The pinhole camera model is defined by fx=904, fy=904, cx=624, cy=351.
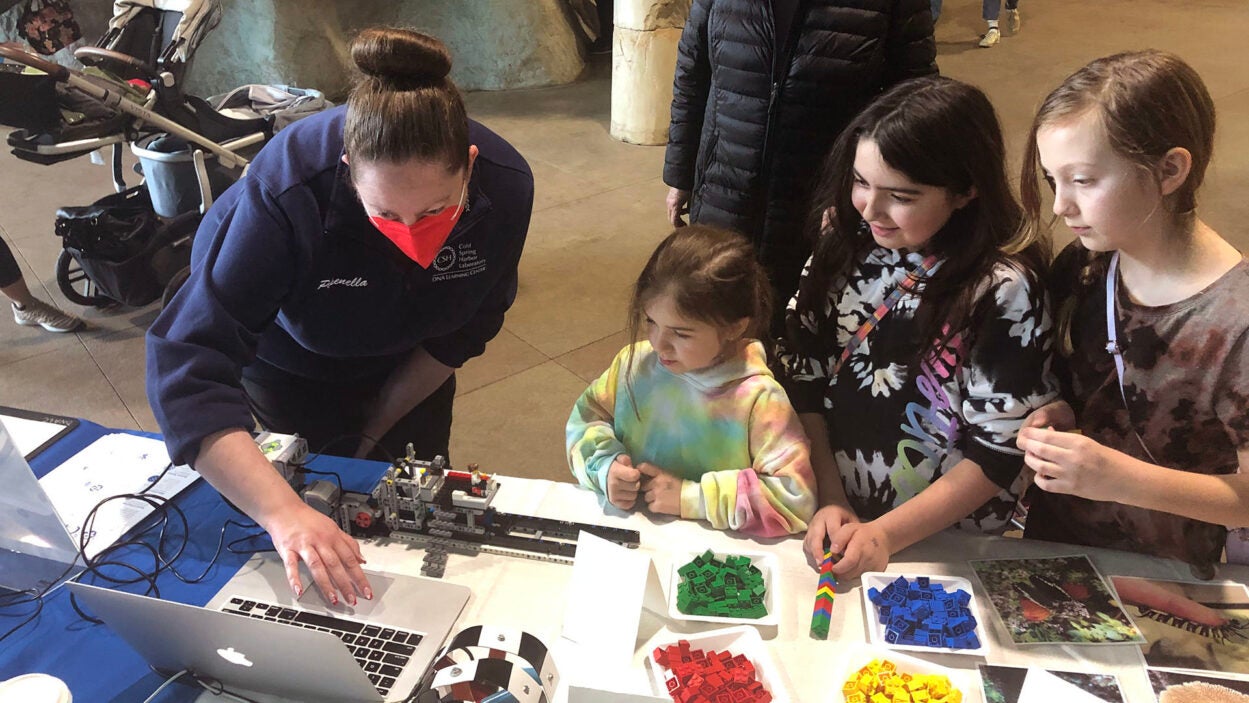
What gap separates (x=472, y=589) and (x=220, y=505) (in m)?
0.46

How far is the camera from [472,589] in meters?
1.25

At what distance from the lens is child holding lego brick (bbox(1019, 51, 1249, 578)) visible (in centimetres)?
111

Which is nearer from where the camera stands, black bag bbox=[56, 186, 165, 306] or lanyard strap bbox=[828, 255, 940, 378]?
lanyard strap bbox=[828, 255, 940, 378]

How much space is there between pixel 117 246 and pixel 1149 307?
3117mm

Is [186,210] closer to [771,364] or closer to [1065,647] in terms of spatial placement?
[771,364]

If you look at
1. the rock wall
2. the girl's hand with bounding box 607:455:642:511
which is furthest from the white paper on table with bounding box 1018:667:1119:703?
the rock wall

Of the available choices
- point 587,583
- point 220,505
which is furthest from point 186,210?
point 587,583

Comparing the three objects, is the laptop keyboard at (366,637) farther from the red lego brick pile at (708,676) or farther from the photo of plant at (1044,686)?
the photo of plant at (1044,686)

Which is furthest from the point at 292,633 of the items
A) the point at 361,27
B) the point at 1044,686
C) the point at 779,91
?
the point at 361,27

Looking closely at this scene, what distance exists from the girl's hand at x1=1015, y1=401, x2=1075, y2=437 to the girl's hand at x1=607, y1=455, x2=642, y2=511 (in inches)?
21.3

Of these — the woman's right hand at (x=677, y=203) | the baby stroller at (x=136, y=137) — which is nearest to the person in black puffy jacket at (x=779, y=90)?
the woman's right hand at (x=677, y=203)

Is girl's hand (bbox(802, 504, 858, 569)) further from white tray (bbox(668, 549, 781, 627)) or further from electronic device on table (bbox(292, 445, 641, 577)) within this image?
electronic device on table (bbox(292, 445, 641, 577))

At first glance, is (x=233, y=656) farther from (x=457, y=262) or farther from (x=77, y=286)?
(x=77, y=286)

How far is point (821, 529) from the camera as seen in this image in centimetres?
131
